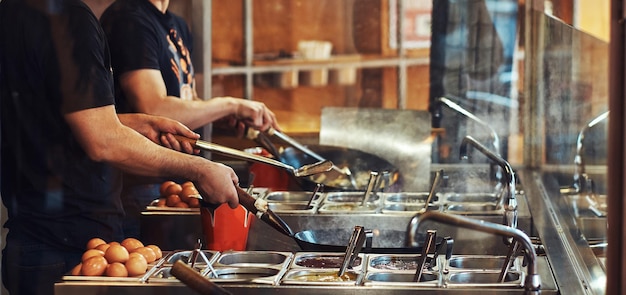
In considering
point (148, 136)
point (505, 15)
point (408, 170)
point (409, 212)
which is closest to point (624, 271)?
point (409, 212)

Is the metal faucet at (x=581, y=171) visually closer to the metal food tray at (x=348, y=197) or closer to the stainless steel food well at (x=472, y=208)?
the stainless steel food well at (x=472, y=208)

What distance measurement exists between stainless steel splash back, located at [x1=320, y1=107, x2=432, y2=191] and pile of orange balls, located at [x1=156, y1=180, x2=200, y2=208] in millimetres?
1054

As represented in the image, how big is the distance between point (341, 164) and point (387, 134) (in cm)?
38

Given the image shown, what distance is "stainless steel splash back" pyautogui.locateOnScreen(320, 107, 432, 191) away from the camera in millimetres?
3893

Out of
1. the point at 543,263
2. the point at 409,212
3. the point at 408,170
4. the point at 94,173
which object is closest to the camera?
the point at 543,263

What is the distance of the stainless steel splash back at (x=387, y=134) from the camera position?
12.8 feet

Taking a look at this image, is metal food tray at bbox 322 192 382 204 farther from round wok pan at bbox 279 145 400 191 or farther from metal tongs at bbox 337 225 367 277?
metal tongs at bbox 337 225 367 277

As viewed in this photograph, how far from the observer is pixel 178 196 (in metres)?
3.02

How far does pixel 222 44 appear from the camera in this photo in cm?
443

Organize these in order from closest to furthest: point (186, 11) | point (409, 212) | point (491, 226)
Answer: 1. point (491, 226)
2. point (409, 212)
3. point (186, 11)

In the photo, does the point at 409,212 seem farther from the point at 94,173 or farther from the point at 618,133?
the point at 618,133

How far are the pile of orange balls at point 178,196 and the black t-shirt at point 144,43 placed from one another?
279 mm

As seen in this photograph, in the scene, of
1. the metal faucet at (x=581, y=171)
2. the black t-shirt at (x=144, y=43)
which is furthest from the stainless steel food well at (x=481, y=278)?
the black t-shirt at (x=144, y=43)

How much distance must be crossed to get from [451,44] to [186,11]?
1.27m
